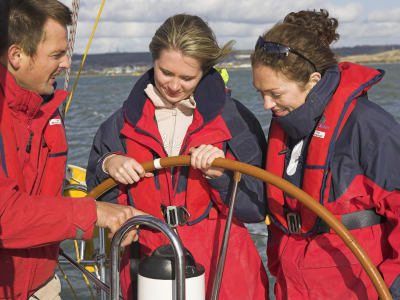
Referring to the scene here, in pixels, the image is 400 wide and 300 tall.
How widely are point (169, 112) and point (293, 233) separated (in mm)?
736

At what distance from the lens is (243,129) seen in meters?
2.45

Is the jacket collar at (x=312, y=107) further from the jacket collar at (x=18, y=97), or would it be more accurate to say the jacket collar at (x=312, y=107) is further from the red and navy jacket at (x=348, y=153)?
the jacket collar at (x=18, y=97)

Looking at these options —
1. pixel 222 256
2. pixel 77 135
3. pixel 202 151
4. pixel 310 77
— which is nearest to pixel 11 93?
pixel 202 151

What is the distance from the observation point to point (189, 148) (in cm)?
237

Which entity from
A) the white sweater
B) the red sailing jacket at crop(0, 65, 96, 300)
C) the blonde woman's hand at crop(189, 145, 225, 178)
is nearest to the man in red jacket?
the red sailing jacket at crop(0, 65, 96, 300)

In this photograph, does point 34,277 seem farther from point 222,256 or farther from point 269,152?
point 269,152

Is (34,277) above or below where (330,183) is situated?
below

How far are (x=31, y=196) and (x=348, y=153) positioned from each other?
43.5 inches

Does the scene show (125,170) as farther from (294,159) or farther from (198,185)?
(294,159)

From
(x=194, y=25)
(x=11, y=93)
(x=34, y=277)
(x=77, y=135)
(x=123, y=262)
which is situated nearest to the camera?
(x=11, y=93)

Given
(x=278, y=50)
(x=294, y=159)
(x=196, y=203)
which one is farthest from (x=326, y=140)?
(x=196, y=203)

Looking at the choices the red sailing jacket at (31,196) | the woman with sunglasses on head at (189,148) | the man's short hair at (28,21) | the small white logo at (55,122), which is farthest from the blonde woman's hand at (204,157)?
the man's short hair at (28,21)

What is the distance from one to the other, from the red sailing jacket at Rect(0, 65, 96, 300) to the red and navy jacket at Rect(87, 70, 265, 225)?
10.5 inches

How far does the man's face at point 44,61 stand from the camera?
82.3 inches
